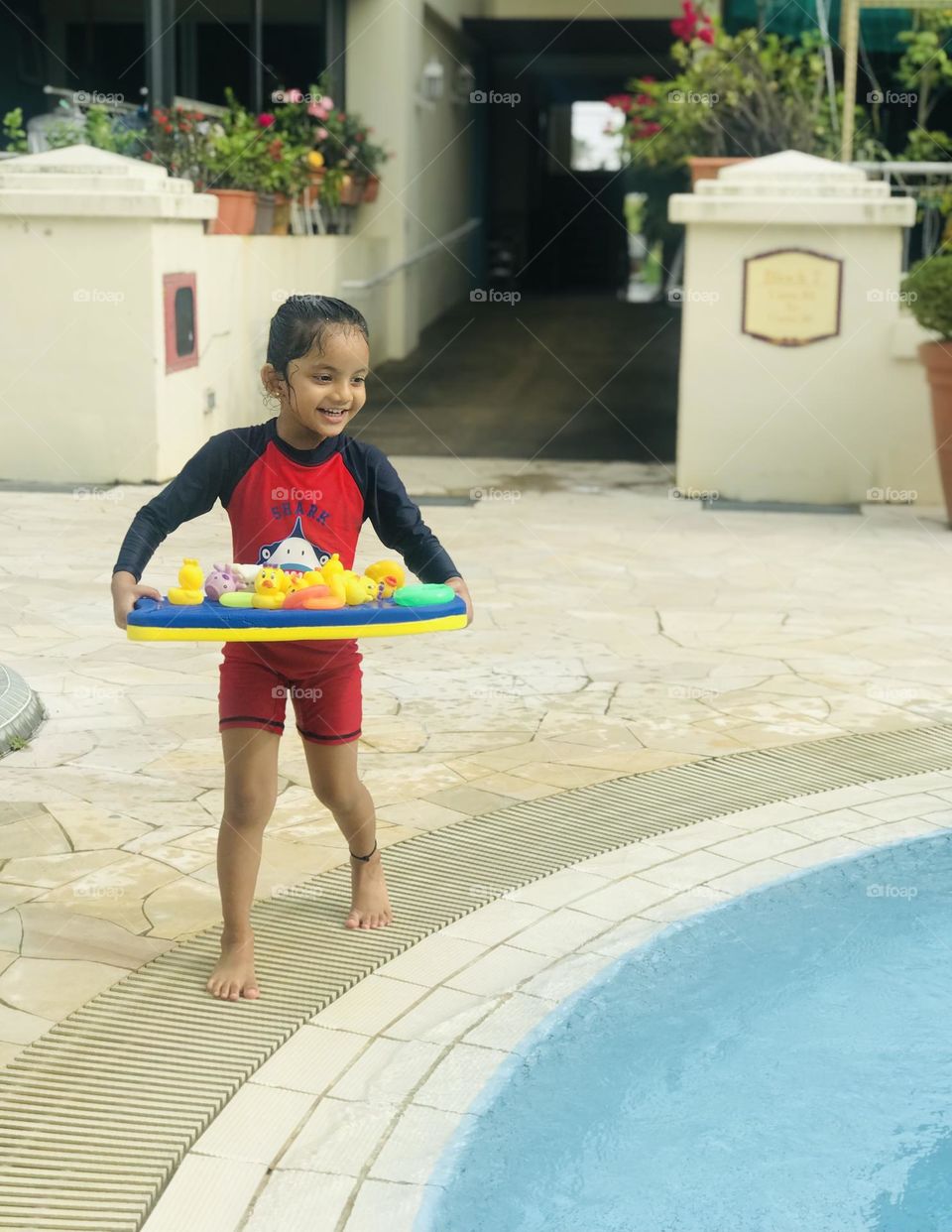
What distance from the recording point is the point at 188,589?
3.34 meters

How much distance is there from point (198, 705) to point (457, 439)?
722 centimetres

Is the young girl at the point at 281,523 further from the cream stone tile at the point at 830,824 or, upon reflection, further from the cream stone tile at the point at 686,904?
the cream stone tile at the point at 830,824

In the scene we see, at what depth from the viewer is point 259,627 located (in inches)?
125

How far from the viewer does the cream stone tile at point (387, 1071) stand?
3.09 m

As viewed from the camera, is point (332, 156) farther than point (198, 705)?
Yes

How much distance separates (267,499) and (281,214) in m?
10.4

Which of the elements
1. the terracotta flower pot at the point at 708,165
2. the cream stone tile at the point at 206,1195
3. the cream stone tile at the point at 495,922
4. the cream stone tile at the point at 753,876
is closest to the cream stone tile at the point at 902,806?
the cream stone tile at the point at 753,876

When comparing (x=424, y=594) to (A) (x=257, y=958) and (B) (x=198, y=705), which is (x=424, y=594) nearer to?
(A) (x=257, y=958)

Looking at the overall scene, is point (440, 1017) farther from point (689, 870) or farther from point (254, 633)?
point (689, 870)

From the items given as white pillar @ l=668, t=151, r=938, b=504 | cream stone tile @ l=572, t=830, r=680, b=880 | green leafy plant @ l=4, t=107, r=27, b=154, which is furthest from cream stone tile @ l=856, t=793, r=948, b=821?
green leafy plant @ l=4, t=107, r=27, b=154

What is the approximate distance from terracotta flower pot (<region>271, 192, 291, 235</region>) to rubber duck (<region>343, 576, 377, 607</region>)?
10264 mm

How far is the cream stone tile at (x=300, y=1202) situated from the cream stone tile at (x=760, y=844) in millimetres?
1958

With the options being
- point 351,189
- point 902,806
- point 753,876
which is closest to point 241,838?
Answer: point 753,876

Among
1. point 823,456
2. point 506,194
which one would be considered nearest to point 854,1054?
point 823,456
